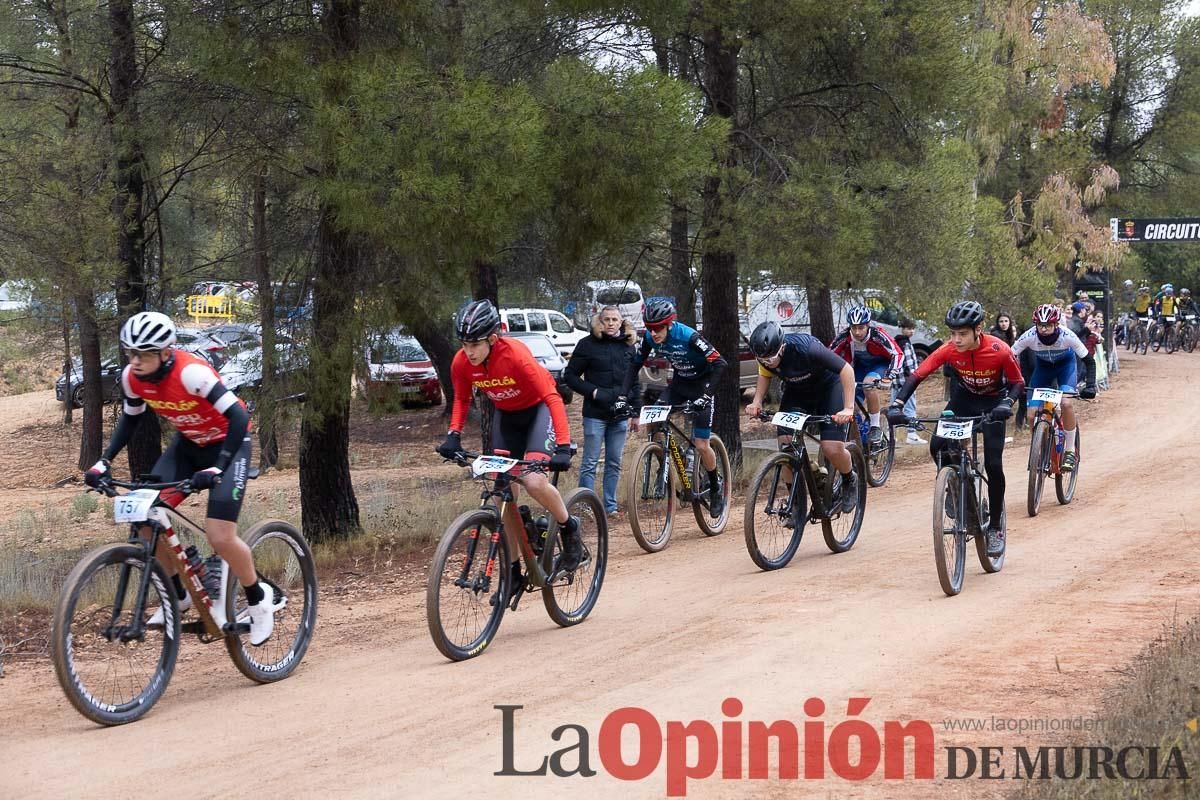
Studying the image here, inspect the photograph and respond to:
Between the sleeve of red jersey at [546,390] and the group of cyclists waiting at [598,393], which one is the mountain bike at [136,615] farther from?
the sleeve of red jersey at [546,390]

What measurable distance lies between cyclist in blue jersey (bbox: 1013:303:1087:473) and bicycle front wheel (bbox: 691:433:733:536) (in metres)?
3.19

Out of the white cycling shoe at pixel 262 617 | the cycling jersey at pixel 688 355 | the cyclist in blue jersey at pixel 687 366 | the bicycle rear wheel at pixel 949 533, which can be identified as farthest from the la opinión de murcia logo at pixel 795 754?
the cycling jersey at pixel 688 355

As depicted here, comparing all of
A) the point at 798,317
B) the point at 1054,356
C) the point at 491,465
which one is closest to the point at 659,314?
the point at 491,465

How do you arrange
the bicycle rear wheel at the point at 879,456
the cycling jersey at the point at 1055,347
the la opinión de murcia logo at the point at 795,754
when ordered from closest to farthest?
→ the la opinión de murcia logo at the point at 795,754, the cycling jersey at the point at 1055,347, the bicycle rear wheel at the point at 879,456

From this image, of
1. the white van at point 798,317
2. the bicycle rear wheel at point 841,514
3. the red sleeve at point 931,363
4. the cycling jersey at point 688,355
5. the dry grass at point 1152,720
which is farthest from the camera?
the white van at point 798,317

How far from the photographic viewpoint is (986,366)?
387 inches

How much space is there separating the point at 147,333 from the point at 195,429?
68 centimetres

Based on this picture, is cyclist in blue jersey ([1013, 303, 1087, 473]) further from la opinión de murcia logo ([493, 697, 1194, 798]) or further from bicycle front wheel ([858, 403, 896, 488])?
la opinión de murcia logo ([493, 697, 1194, 798])

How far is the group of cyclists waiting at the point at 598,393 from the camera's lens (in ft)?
22.5

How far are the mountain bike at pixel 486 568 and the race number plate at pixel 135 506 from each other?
1.55 m

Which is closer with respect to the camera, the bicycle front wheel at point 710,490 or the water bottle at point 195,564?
the water bottle at point 195,564

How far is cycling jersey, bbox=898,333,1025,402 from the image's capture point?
972 cm

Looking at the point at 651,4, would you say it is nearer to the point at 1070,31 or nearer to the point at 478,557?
the point at 478,557

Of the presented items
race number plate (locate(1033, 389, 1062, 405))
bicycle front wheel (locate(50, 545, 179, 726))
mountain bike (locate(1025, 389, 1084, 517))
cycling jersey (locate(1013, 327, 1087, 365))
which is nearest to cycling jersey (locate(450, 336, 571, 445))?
bicycle front wheel (locate(50, 545, 179, 726))
